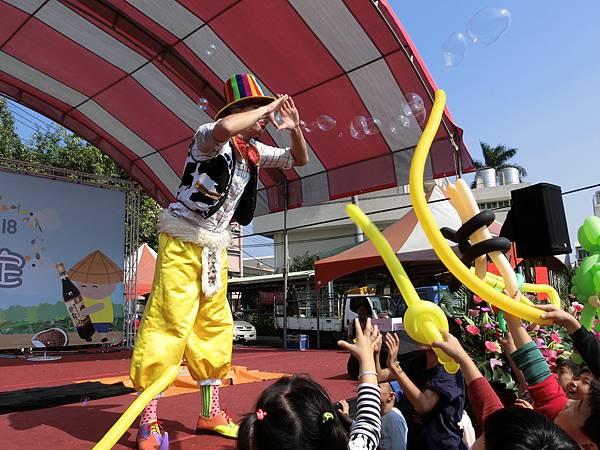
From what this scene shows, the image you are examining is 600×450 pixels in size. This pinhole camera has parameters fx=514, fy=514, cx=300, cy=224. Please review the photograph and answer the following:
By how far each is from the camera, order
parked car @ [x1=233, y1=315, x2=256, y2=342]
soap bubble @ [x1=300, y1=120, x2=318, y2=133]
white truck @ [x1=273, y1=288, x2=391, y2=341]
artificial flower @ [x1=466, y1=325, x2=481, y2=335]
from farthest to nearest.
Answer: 1. parked car @ [x1=233, y1=315, x2=256, y2=342]
2. white truck @ [x1=273, y1=288, x2=391, y2=341]
3. soap bubble @ [x1=300, y1=120, x2=318, y2=133]
4. artificial flower @ [x1=466, y1=325, x2=481, y2=335]

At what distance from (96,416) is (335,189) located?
4.41 metres

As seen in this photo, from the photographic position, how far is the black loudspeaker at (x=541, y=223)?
2.90 meters

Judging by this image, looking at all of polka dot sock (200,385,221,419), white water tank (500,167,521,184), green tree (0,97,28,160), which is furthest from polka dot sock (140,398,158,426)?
white water tank (500,167,521,184)

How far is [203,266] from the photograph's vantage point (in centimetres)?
248

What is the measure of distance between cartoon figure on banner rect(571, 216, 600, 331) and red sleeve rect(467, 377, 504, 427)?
1325mm

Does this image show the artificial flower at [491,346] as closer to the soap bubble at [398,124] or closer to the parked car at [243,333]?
the soap bubble at [398,124]

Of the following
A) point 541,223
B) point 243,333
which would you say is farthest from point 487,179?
point 541,223

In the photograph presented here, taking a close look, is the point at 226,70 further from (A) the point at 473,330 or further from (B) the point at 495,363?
(B) the point at 495,363

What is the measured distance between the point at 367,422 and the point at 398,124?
419cm

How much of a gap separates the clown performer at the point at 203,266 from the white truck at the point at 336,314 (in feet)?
14.2

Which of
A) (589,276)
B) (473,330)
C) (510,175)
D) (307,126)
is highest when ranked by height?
(510,175)

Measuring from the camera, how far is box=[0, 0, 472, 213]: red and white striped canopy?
5.02 metres

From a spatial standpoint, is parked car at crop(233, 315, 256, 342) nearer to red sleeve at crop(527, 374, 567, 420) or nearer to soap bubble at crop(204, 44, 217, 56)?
soap bubble at crop(204, 44, 217, 56)

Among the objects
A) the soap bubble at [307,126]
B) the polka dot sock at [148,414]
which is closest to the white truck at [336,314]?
the soap bubble at [307,126]
